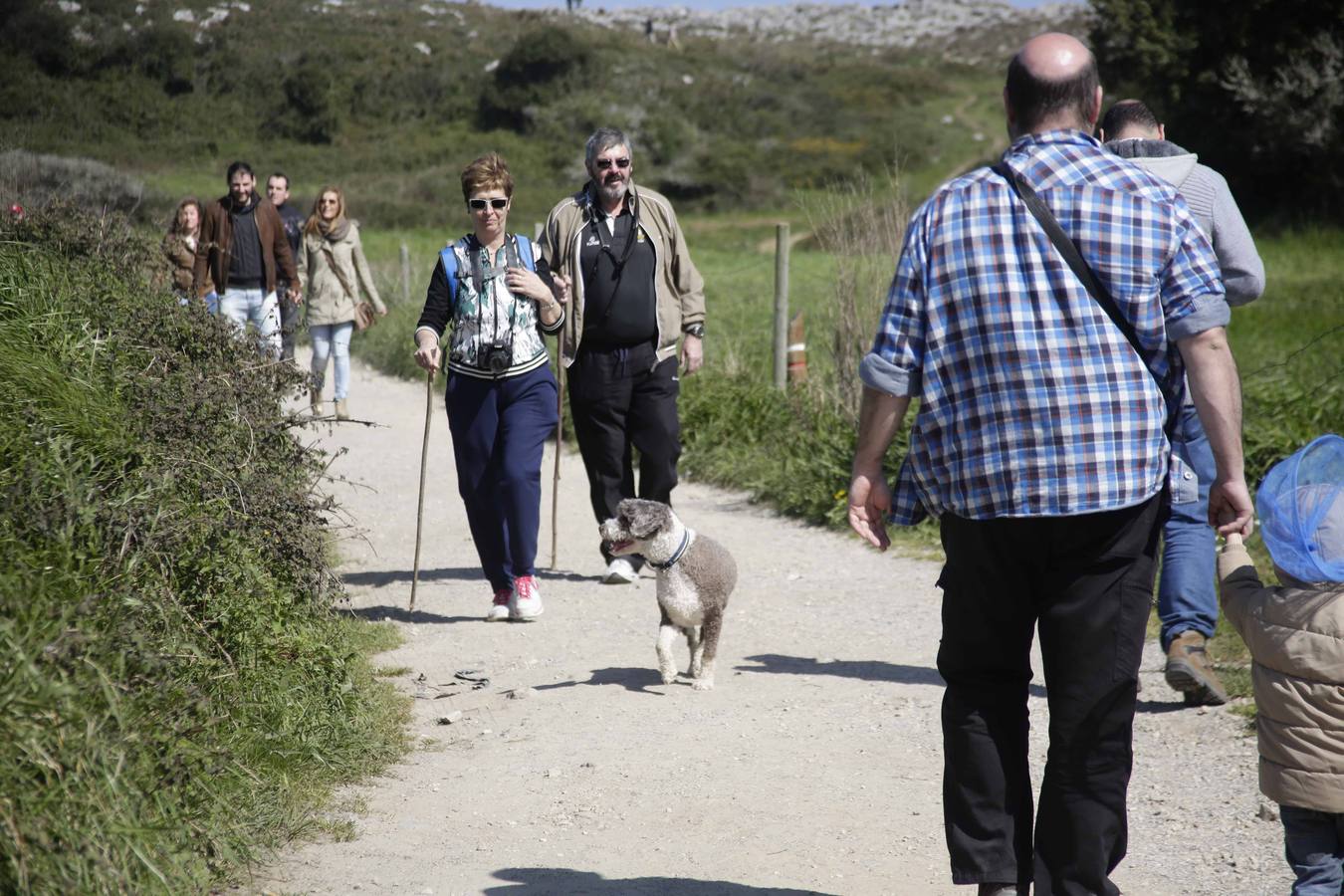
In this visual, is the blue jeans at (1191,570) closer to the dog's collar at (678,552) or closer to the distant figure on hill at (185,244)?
the dog's collar at (678,552)

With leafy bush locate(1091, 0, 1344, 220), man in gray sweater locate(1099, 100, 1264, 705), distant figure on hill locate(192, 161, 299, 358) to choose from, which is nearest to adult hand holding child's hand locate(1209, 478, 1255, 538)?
man in gray sweater locate(1099, 100, 1264, 705)

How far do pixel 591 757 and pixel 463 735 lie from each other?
0.59 m

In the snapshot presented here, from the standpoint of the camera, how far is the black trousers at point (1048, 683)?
3.15 m

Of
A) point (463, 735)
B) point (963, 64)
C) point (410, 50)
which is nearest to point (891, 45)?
point (963, 64)

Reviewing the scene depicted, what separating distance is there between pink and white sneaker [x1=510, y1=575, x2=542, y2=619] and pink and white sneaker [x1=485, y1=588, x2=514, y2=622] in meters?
0.05

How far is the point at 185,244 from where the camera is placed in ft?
35.3

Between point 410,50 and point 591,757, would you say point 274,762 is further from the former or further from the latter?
point 410,50

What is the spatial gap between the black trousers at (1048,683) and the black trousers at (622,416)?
392cm

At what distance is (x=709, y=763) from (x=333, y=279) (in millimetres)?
8669

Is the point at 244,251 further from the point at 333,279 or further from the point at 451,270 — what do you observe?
the point at 451,270

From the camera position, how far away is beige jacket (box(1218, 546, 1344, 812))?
3.21 m

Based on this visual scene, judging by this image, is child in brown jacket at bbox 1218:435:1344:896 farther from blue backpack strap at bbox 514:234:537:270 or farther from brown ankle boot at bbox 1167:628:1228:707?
blue backpack strap at bbox 514:234:537:270

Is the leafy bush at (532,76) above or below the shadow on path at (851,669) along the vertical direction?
above

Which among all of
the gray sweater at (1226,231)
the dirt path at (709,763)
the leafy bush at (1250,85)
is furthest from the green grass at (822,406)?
the leafy bush at (1250,85)
